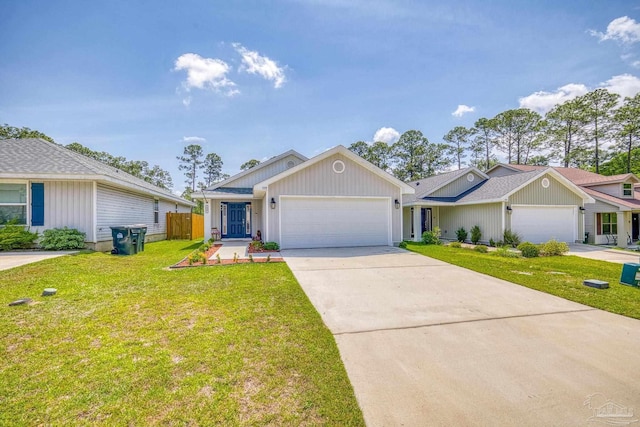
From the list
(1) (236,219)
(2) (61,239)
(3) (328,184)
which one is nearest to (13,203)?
(2) (61,239)

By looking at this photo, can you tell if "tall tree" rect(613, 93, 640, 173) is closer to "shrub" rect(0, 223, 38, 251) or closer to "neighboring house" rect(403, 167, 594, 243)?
"neighboring house" rect(403, 167, 594, 243)

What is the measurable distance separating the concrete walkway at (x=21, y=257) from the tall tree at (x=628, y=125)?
4206cm

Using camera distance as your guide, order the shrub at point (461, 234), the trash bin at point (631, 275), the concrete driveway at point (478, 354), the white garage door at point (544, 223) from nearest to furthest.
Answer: the concrete driveway at point (478, 354) → the trash bin at point (631, 275) → the white garage door at point (544, 223) → the shrub at point (461, 234)

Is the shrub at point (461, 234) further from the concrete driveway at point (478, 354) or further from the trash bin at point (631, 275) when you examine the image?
the concrete driveway at point (478, 354)

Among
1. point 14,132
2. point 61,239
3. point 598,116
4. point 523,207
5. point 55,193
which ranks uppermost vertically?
point 598,116

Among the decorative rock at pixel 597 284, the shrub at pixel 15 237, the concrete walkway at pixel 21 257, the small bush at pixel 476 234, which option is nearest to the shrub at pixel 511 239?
the small bush at pixel 476 234

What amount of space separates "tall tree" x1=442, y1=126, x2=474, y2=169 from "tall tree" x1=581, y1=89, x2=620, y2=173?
11379mm

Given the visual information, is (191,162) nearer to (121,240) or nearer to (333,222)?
(121,240)

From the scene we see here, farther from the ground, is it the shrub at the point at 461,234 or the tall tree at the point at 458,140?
the tall tree at the point at 458,140

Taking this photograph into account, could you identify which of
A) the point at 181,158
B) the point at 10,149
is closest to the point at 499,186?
the point at 10,149

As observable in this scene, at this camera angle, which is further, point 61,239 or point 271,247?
point 271,247

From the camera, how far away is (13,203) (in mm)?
10344

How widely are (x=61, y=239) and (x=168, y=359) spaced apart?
32.7ft

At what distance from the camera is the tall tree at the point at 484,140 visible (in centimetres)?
3569
